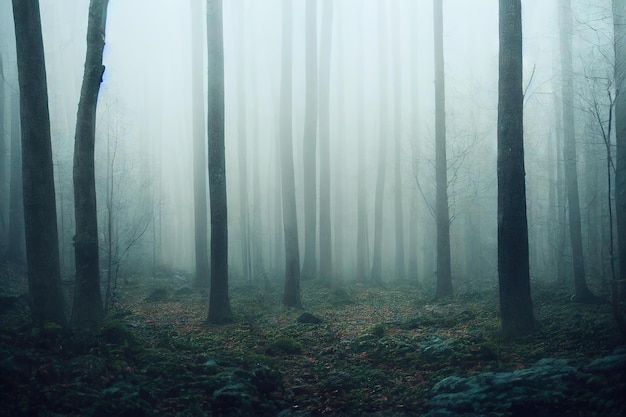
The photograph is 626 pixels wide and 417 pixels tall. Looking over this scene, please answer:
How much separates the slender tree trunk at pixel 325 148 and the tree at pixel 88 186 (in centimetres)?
982

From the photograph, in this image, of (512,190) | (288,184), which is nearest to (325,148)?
(288,184)

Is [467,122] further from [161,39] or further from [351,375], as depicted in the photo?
[161,39]

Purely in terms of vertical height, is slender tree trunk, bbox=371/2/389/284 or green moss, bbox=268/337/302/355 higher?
slender tree trunk, bbox=371/2/389/284

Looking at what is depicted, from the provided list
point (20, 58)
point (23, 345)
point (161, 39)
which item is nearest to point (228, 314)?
point (23, 345)

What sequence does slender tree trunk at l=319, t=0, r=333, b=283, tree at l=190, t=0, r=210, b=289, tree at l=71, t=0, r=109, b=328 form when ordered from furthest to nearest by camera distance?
tree at l=190, t=0, r=210, b=289 → slender tree trunk at l=319, t=0, r=333, b=283 → tree at l=71, t=0, r=109, b=328

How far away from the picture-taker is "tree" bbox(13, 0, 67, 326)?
7441mm

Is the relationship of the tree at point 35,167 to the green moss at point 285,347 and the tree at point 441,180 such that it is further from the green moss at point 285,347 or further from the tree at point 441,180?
the tree at point 441,180

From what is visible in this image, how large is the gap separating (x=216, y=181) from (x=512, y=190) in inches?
264

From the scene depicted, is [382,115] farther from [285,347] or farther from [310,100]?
Answer: [285,347]

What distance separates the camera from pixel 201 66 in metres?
19.8

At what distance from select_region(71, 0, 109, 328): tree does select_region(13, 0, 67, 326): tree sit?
42.4 inches

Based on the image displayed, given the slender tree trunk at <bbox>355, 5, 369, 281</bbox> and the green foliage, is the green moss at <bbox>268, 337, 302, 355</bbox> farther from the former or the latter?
the slender tree trunk at <bbox>355, 5, 369, 281</bbox>

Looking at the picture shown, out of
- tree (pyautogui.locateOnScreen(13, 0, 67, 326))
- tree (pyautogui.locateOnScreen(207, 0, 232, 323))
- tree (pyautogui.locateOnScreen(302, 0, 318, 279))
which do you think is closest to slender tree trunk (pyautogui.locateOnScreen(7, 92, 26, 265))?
tree (pyautogui.locateOnScreen(207, 0, 232, 323))

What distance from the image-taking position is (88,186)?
358 inches
